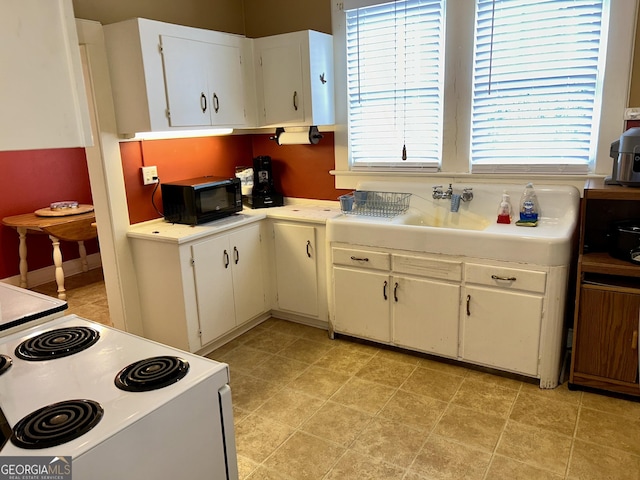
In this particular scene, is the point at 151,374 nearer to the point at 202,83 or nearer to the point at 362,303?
the point at 362,303

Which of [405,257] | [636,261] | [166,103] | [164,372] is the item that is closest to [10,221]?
[166,103]

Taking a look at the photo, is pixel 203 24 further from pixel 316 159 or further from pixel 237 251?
pixel 237 251

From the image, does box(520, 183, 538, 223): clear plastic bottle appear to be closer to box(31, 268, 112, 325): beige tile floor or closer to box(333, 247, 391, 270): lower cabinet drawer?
box(333, 247, 391, 270): lower cabinet drawer

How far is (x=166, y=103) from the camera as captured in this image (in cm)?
299

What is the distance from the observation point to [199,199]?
323 cm

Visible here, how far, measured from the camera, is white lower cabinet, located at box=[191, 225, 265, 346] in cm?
316

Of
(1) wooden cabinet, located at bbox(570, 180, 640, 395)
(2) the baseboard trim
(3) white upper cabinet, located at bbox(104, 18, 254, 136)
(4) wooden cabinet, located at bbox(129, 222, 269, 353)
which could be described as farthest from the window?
(2) the baseboard trim

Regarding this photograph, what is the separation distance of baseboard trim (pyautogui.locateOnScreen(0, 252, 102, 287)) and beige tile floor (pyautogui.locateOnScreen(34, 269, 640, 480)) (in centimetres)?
293

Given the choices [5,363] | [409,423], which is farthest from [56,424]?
[409,423]

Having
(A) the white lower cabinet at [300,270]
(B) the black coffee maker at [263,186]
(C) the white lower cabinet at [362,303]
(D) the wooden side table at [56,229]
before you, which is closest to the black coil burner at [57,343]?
(C) the white lower cabinet at [362,303]

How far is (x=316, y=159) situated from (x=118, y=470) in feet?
10.1

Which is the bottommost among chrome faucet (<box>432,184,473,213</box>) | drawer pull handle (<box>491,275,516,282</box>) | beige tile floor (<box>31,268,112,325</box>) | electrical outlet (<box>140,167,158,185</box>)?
beige tile floor (<box>31,268,112,325</box>)

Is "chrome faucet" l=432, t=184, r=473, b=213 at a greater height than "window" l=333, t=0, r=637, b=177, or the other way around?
"window" l=333, t=0, r=637, b=177

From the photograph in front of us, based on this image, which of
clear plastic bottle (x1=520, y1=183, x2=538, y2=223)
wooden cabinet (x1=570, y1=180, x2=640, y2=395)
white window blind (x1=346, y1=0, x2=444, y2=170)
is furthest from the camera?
white window blind (x1=346, y1=0, x2=444, y2=170)
